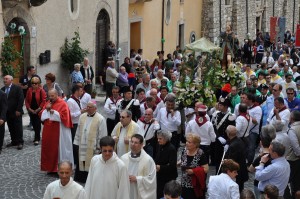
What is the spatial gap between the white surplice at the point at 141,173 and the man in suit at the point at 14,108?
6141 millimetres

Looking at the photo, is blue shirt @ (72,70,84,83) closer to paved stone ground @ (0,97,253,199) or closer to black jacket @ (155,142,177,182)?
paved stone ground @ (0,97,253,199)

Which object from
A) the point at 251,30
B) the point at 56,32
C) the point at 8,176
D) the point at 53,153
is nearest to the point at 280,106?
the point at 53,153

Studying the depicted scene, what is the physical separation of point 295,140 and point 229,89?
17.4 feet

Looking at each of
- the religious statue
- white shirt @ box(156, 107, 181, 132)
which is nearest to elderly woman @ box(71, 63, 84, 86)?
the religious statue

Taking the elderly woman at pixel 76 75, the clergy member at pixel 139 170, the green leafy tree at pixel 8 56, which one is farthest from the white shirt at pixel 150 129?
the elderly woman at pixel 76 75

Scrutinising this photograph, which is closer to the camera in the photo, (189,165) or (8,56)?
(189,165)

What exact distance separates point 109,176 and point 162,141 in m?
1.21

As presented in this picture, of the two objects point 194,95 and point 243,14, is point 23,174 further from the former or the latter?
point 243,14

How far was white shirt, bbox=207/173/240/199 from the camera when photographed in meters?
8.60

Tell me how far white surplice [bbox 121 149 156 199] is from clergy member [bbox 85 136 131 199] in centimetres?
34

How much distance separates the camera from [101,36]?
25.6 metres

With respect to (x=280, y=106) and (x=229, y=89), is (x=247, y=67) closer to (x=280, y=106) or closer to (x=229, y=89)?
(x=229, y=89)

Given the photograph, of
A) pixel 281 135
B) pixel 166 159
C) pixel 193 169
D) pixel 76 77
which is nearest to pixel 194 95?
pixel 281 135

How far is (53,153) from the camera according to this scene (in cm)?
1291
